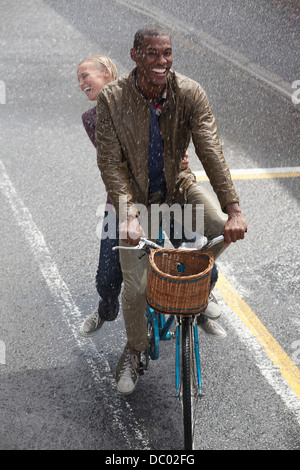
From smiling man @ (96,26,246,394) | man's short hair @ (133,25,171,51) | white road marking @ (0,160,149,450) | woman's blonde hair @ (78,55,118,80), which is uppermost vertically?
man's short hair @ (133,25,171,51)

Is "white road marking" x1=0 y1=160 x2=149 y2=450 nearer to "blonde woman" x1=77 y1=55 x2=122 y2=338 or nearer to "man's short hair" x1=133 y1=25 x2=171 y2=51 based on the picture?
"blonde woman" x1=77 y1=55 x2=122 y2=338

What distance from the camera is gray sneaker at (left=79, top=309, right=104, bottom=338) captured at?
18.3ft

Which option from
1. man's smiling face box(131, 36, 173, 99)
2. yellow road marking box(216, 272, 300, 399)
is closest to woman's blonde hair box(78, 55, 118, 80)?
man's smiling face box(131, 36, 173, 99)

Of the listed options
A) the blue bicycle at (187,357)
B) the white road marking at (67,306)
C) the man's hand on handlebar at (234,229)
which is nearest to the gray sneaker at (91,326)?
the white road marking at (67,306)

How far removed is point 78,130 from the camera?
960cm

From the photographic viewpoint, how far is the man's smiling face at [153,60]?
4.20 metres

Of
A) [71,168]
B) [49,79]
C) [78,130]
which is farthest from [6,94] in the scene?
[71,168]

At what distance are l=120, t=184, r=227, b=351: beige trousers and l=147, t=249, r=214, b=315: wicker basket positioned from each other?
28cm

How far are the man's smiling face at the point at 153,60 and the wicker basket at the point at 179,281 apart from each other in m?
1.10

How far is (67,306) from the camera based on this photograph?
19.7ft

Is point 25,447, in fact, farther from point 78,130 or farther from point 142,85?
point 78,130

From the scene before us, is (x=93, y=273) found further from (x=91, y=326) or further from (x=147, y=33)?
(x=147, y=33)

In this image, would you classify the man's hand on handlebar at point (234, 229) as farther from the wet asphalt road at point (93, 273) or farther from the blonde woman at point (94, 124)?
the wet asphalt road at point (93, 273)

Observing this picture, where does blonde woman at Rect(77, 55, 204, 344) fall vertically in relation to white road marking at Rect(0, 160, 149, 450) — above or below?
above
